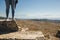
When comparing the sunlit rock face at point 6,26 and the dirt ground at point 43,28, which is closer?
the sunlit rock face at point 6,26

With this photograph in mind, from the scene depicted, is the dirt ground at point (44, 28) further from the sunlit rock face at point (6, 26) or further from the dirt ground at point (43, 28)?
the sunlit rock face at point (6, 26)

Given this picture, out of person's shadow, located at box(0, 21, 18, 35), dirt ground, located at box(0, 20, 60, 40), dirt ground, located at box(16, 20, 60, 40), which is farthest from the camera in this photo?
dirt ground, located at box(16, 20, 60, 40)

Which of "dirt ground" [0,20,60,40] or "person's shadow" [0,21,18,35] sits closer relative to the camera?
"person's shadow" [0,21,18,35]

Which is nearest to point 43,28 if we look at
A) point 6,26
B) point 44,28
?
point 44,28

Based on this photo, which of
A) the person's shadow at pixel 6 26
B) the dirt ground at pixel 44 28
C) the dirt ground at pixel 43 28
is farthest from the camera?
the dirt ground at pixel 44 28

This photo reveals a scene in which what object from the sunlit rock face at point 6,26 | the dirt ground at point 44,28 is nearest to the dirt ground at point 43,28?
the dirt ground at point 44,28

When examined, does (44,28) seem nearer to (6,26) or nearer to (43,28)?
(43,28)

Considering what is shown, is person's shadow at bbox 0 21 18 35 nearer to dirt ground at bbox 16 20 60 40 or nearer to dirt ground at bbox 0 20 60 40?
dirt ground at bbox 0 20 60 40

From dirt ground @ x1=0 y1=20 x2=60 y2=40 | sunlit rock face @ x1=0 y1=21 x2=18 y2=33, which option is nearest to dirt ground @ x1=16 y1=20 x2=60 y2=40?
dirt ground @ x1=0 y1=20 x2=60 y2=40

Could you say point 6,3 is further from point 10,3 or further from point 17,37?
point 17,37

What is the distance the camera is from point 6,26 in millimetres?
5633

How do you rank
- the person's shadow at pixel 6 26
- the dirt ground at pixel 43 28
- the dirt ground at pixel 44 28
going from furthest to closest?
the dirt ground at pixel 44 28 < the dirt ground at pixel 43 28 < the person's shadow at pixel 6 26

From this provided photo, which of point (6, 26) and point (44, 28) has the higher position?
point (6, 26)

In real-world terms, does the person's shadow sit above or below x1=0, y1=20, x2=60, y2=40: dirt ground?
above
